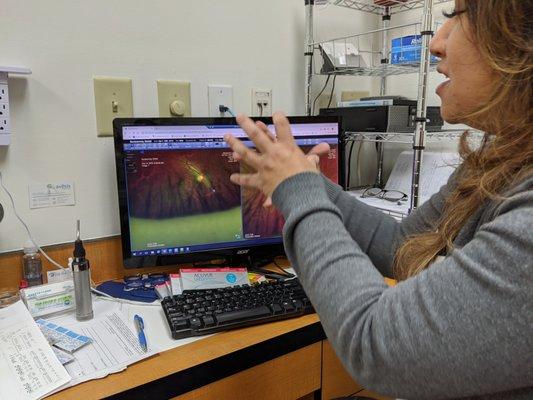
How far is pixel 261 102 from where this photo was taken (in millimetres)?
1436

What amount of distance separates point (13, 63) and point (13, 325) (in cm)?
61

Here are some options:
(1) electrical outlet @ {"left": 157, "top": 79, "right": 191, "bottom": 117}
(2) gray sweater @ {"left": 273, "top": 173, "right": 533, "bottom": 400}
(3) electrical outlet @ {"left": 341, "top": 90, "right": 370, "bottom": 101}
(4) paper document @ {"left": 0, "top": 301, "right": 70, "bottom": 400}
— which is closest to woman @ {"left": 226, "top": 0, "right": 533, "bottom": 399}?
(2) gray sweater @ {"left": 273, "top": 173, "right": 533, "bottom": 400}

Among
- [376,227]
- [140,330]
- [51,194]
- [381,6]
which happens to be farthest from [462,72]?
[381,6]

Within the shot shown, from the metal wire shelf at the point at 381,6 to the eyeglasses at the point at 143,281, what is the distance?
3.78 ft

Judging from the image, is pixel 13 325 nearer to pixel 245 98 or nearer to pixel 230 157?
pixel 230 157

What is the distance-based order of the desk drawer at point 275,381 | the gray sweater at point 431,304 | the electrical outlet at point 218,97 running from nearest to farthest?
the gray sweater at point 431,304, the desk drawer at point 275,381, the electrical outlet at point 218,97

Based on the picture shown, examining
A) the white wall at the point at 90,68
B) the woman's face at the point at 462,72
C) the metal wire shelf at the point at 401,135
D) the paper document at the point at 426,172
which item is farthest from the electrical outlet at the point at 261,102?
the woman's face at the point at 462,72

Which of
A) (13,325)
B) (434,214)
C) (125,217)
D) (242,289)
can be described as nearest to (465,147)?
(434,214)

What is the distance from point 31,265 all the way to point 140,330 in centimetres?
40

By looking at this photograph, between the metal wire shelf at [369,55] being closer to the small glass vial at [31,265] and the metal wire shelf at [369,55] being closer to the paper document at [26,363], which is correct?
the small glass vial at [31,265]

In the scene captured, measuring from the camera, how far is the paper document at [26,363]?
67 centimetres

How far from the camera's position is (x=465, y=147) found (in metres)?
0.82

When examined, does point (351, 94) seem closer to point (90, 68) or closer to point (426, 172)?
point (426, 172)

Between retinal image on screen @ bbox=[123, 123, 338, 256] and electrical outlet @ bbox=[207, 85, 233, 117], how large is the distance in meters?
0.19
